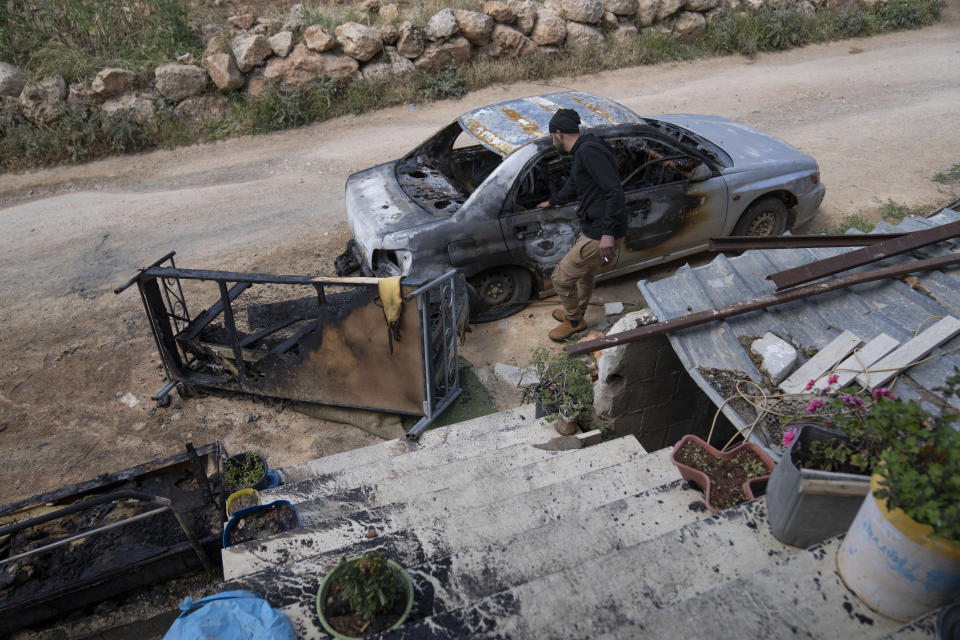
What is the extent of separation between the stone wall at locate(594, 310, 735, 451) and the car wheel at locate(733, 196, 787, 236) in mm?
2967

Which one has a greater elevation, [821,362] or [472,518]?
[821,362]

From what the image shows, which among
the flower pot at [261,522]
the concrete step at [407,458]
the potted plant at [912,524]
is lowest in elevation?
the concrete step at [407,458]

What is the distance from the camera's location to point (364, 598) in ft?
8.19

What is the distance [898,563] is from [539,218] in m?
4.56

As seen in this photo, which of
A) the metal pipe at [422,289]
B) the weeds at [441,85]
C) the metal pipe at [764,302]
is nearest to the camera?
the metal pipe at [764,302]

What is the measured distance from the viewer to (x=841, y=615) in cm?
223

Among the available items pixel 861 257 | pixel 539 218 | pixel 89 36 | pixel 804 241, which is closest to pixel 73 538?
pixel 539 218

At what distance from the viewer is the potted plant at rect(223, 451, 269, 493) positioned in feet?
15.0

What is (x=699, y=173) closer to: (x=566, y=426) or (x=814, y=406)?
(x=566, y=426)

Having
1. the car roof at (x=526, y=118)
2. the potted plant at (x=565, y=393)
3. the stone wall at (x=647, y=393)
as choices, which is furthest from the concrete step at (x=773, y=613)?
the car roof at (x=526, y=118)

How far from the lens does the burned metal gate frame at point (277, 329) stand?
4867 mm

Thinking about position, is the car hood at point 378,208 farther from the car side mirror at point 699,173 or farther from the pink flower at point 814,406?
A: the pink flower at point 814,406

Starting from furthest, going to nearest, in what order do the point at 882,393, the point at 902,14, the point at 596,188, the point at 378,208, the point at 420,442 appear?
1. the point at 902,14
2. the point at 378,208
3. the point at 596,188
4. the point at 420,442
5. the point at 882,393

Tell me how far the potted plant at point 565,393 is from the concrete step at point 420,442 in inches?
10.9
